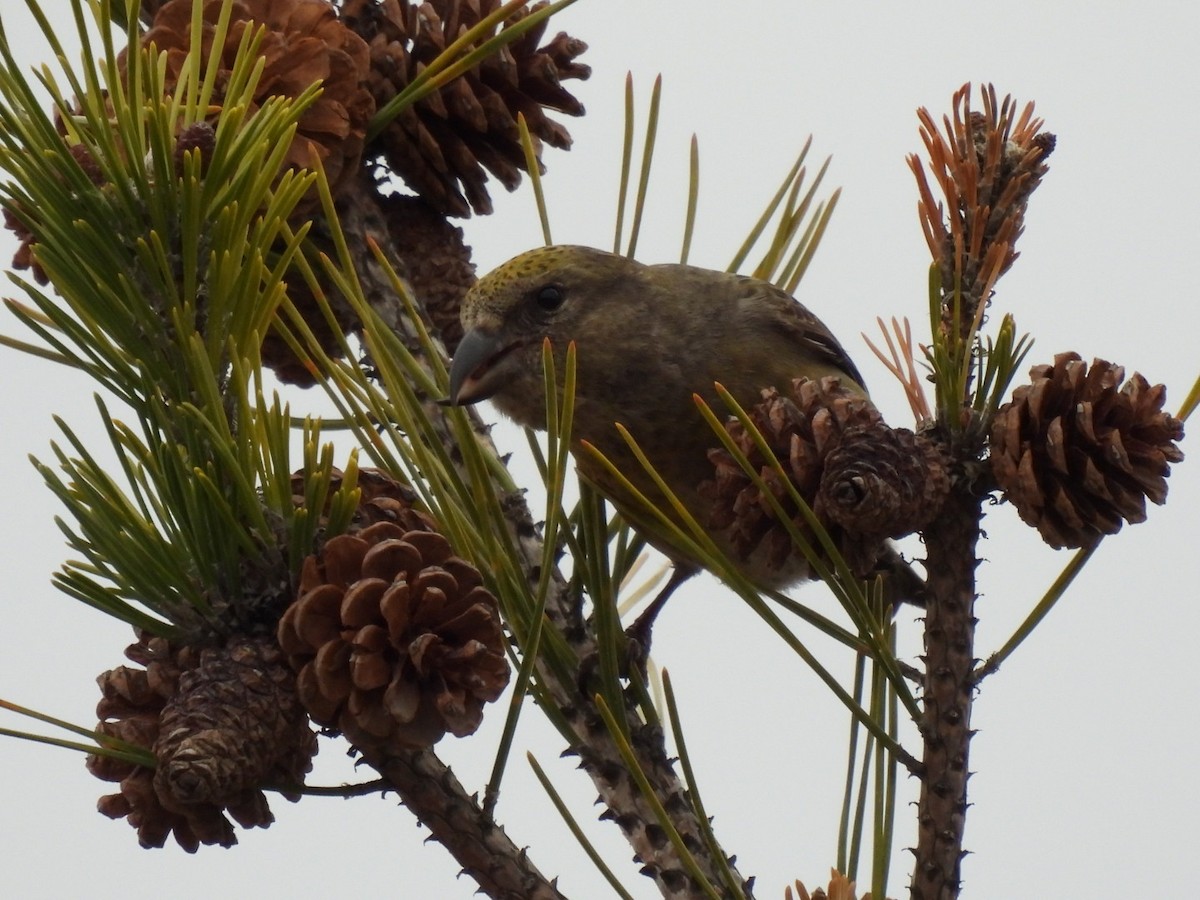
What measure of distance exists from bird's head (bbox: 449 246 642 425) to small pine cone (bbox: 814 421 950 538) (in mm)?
671

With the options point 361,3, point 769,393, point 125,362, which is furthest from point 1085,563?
point 361,3

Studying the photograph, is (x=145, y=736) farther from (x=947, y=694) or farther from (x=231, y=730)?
(x=947, y=694)

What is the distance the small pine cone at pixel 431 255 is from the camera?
195 centimetres

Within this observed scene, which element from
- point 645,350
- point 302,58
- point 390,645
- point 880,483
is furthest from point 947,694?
point 645,350

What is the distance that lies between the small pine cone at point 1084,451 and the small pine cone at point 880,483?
0.08m

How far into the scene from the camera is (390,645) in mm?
1192

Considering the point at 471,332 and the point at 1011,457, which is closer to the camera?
the point at 1011,457

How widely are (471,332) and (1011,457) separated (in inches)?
37.2

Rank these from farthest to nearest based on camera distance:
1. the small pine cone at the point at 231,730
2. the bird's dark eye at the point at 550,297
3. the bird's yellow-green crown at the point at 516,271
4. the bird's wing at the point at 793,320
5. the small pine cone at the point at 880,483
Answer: the bird's wing at the point at 793,320 < the bird's dark eye at the point at 550,297 < the bird's yellow-green crown at the point at 516,271 < the small pine cone at the point at 880,483 < the small pine cone at the point at 231,730

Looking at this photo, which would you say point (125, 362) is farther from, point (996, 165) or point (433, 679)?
point (996, 165)

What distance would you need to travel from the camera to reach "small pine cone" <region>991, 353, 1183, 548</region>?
1.27m

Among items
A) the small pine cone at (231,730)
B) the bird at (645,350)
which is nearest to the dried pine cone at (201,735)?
the small pine cone at (231,730)

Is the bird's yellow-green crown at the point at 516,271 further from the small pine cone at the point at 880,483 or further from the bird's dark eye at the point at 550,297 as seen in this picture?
the small pine cone at the point at 880,483

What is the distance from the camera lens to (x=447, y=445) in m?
1.81
